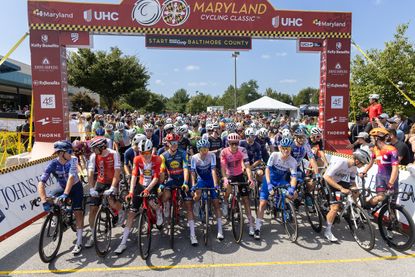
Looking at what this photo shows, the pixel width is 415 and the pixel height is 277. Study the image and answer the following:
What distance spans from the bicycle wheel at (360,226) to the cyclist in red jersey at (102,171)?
4202 mm

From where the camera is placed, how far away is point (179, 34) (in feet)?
32.4

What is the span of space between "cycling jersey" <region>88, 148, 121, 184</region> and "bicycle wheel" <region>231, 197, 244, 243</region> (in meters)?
2.29

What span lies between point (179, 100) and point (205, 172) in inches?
3467

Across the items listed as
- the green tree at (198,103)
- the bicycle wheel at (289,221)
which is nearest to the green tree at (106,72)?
the bicycle wheel at (289,221)

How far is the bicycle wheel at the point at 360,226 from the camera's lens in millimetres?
4668

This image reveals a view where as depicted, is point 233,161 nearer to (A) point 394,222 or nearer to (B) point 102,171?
(B) point 102,171

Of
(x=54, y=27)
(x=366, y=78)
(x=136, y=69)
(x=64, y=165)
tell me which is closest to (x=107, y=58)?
(x=136, y=69)

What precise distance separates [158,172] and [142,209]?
703 millimetres

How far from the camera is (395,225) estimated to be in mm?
4793

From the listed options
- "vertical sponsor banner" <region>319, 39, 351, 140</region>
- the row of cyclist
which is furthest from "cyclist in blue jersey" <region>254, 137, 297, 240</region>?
"vertical sponsor banner" <region>319, 39, 351, 140</region>

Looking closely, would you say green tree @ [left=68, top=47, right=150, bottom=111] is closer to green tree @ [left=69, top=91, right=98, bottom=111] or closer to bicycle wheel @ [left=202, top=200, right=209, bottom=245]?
green tree @ [left=69, top=91, right=98, bottom=111]

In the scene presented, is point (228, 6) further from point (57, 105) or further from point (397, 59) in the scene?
point (397, 59)

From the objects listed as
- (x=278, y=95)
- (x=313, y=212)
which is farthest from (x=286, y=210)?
(x=278, y=95)

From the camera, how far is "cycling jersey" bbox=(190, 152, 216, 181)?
533 cm
